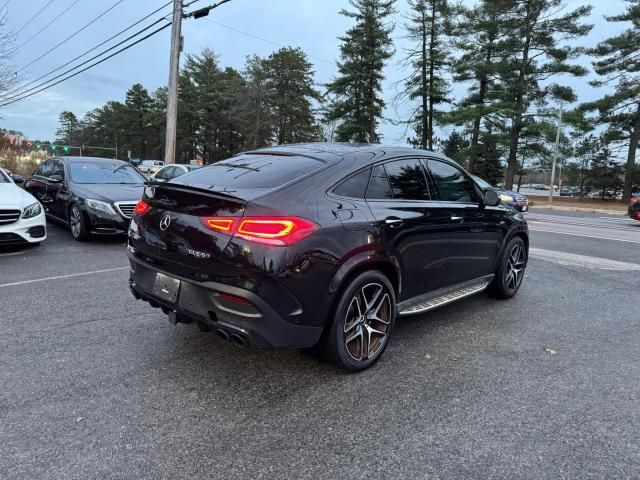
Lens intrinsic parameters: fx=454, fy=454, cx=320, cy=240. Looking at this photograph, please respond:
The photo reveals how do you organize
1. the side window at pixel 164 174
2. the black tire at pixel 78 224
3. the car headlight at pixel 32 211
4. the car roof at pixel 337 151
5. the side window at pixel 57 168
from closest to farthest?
1. the car roof at pixel 337 151
2. the car headlight at pixel 32 211
3. the black tire at pixel 78 224
4. the side window at pixel 57 168
5. the side window at pixel 164 174

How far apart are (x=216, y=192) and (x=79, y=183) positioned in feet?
21.0

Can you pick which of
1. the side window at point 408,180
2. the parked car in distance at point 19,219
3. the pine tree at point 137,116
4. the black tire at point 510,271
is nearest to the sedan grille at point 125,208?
the parked car in distance at point 19,219

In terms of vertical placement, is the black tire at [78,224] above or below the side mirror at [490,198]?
below

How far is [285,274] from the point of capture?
2.72m

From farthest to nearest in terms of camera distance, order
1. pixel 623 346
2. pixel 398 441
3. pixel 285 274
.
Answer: pixel 623 346, pixel 285 274, pixel 398 441

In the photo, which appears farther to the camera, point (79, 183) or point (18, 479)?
point (79, 183)

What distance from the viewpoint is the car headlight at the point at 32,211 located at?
6688 millimetres

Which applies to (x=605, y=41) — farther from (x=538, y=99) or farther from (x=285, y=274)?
(x=285, y=274)

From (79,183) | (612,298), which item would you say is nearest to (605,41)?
(612,298)

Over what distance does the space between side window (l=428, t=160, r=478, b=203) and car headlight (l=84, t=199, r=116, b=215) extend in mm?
5482

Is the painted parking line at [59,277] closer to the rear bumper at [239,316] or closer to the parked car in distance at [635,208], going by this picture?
the rear bumper at [239,316]

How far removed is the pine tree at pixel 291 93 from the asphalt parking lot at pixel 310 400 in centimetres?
4582

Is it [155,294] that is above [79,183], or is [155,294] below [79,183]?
below

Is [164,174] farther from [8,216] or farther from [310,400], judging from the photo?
[310,400]
